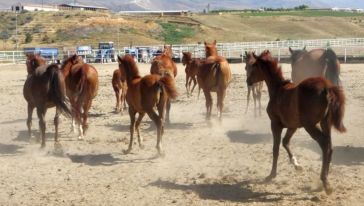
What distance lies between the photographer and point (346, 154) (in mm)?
9445

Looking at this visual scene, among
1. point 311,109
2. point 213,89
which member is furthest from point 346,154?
point 213,89

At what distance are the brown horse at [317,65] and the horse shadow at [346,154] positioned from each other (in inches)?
73.6

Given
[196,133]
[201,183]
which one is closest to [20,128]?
[196,133]

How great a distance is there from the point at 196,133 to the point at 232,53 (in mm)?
33771

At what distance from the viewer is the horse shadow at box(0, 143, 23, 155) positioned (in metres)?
10.5

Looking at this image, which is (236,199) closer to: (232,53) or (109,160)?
(109,160)

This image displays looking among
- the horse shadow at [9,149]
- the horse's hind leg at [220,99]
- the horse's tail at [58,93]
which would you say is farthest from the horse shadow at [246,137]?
the horse shadow at [9,149]

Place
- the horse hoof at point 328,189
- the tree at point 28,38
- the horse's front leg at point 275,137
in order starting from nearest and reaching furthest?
the horse hoof at point 328,189
the horse's front leg at point 275,137
the tree at point 28,38

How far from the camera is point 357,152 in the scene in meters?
9.56

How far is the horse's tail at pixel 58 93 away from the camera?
10.1 meters

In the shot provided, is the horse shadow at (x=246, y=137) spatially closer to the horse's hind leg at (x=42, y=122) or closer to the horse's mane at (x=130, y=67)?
the horse's mane at (x=130, y=67)

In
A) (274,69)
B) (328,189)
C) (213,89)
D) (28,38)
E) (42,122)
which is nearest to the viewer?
(328,189)

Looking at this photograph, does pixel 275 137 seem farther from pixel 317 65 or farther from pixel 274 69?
pixel 317 65

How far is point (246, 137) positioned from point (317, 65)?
225 cm
